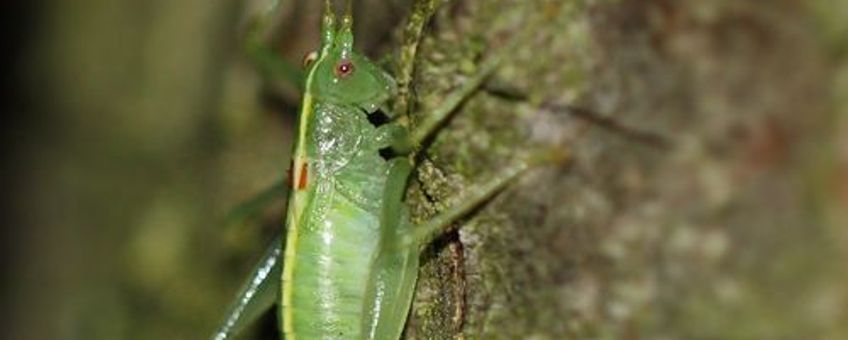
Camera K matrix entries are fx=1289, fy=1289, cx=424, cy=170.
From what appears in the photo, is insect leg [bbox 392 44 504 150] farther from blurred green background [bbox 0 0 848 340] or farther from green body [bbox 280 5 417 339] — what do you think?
blurred green background [bbox 0 0 848 340]

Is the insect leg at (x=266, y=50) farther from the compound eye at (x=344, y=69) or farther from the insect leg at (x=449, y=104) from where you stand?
the insect leg at (x=449, y=104)

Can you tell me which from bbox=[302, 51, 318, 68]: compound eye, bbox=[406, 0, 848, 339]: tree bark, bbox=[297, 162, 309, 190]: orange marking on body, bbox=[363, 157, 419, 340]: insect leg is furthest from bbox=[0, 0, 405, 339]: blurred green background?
bbox=[406, 0, 848, 339]: tree bark

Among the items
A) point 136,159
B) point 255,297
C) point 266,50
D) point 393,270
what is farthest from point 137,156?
point 393,270

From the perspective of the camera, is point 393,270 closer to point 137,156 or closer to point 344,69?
point 344,69

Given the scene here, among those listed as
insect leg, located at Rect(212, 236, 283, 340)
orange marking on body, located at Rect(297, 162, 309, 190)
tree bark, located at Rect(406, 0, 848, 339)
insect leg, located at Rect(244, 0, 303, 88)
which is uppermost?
insect leg, located at Rect(244, 0, 303, 88)

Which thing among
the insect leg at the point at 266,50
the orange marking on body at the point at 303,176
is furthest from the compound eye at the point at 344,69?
the insect leg at the point at 266,50

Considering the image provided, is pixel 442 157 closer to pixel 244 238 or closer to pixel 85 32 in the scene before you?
pixel 244 238
